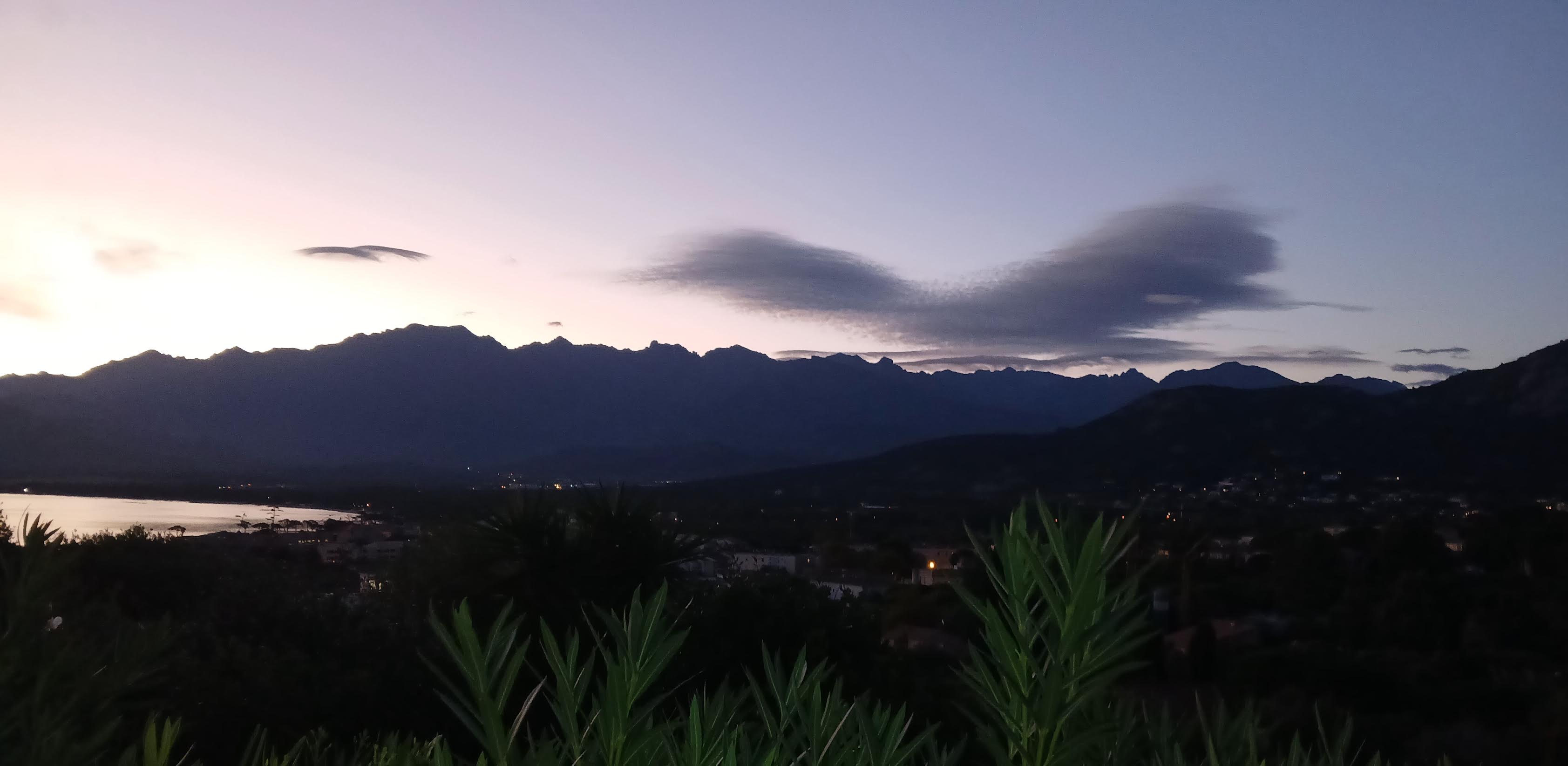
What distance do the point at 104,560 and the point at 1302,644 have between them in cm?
2673

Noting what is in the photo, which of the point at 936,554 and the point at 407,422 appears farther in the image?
the point at 407,422

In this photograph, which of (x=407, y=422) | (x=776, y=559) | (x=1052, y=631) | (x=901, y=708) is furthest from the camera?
(x=407, y=422)

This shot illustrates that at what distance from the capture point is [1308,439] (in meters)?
60.8

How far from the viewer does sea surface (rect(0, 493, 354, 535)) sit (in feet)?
89.2

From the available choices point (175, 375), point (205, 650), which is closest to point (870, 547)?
point (205, 650)

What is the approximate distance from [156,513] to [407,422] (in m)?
114

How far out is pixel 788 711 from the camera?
1619 millimetres

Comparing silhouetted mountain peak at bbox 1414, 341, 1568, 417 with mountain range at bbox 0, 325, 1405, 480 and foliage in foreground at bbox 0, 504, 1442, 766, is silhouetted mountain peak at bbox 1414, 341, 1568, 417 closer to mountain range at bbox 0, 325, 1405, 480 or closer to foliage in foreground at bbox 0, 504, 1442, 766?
mountain range at bbox 0, 325, 1405, 480

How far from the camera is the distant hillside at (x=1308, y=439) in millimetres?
54312

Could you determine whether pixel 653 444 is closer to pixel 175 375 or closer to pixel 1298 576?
pixel 175 375

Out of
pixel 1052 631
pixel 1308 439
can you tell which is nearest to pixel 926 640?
pixel 1052 631

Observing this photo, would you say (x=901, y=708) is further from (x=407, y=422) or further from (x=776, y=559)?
(x=407, y=422)

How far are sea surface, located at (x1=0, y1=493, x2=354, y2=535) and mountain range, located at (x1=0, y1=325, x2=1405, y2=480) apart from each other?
58.0ft

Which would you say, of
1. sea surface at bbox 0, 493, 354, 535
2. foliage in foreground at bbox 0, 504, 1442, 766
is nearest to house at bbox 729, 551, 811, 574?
sea surface at bbox 0, 493, 354, 535
